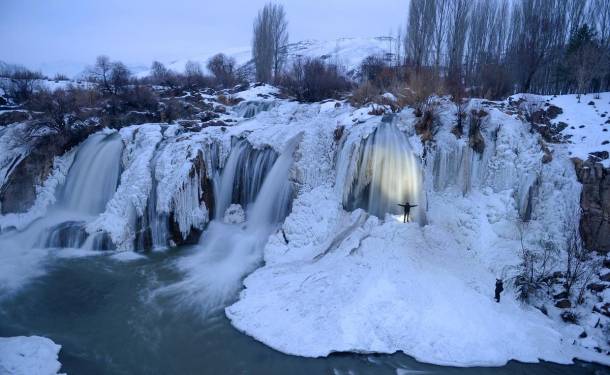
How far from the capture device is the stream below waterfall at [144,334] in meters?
8.08

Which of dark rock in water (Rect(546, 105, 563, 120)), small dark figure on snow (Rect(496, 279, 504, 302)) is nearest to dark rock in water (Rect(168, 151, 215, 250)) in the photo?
small dark figure on snow (Rect(496, 279, 504, 302))

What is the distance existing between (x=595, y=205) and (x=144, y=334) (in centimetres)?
1255

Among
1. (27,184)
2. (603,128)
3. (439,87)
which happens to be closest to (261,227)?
(439,87)

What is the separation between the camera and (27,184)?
1625cm

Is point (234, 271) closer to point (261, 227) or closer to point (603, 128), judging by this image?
point (261, 227)

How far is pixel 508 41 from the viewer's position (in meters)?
25.8

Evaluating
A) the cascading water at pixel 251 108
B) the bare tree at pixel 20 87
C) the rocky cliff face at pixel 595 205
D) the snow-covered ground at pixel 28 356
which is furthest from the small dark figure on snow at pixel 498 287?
the bare tree at pixel 20 87

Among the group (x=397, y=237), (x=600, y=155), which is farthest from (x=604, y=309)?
(x=397, y=237)

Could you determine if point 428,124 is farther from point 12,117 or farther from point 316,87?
point 12,117

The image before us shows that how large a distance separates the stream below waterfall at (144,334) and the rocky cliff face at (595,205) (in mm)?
3949

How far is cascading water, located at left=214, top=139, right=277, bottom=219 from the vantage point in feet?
49.6

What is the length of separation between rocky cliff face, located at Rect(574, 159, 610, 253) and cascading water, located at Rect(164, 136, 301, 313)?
9094 mm

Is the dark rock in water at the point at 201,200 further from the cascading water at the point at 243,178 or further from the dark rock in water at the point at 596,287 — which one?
the dark rock in water at the point at 596,287

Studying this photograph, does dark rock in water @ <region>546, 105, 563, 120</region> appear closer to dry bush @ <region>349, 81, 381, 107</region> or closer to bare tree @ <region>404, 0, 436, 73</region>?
dry bush @ <region>349, 81, 381, 107</region>
